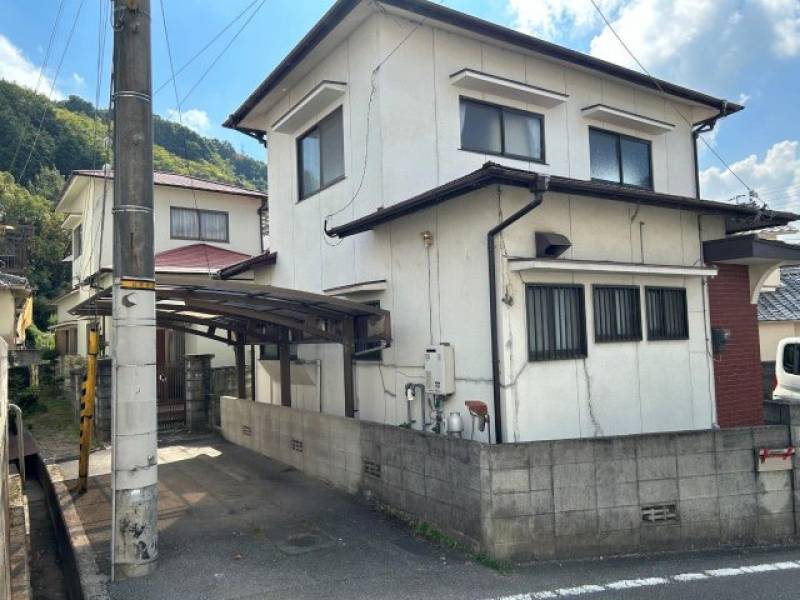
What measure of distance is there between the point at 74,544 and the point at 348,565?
3.06 m

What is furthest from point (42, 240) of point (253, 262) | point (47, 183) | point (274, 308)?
point (274, 308)

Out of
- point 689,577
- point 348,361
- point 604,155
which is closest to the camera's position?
point 689,577

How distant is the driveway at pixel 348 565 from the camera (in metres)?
4.92

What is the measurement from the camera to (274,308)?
26.7ft

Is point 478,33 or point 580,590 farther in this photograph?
point 478,33

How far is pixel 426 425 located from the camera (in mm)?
7293

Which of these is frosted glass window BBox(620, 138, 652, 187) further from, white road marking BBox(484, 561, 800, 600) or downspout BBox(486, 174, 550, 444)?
white road marking BBox(484, 561, 800, 600)

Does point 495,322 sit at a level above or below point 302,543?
above

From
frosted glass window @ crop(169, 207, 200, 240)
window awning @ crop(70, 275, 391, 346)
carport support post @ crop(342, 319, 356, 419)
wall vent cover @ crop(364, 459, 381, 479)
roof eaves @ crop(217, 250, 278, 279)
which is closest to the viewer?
window awning @ crop(70, 275, 391, 346)

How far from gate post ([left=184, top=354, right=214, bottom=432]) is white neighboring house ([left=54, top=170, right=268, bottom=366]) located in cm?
290

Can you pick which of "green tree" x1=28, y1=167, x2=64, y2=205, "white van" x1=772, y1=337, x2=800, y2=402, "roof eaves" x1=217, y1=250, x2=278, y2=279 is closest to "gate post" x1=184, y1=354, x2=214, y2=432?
"roof eaves" x1=217, y1=250, x2=278, y2=279

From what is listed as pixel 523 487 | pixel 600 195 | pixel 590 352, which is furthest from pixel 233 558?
pixel 600 195

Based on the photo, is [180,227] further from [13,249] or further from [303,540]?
[303,540]

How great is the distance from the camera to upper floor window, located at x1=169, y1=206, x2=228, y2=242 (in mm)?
18750
